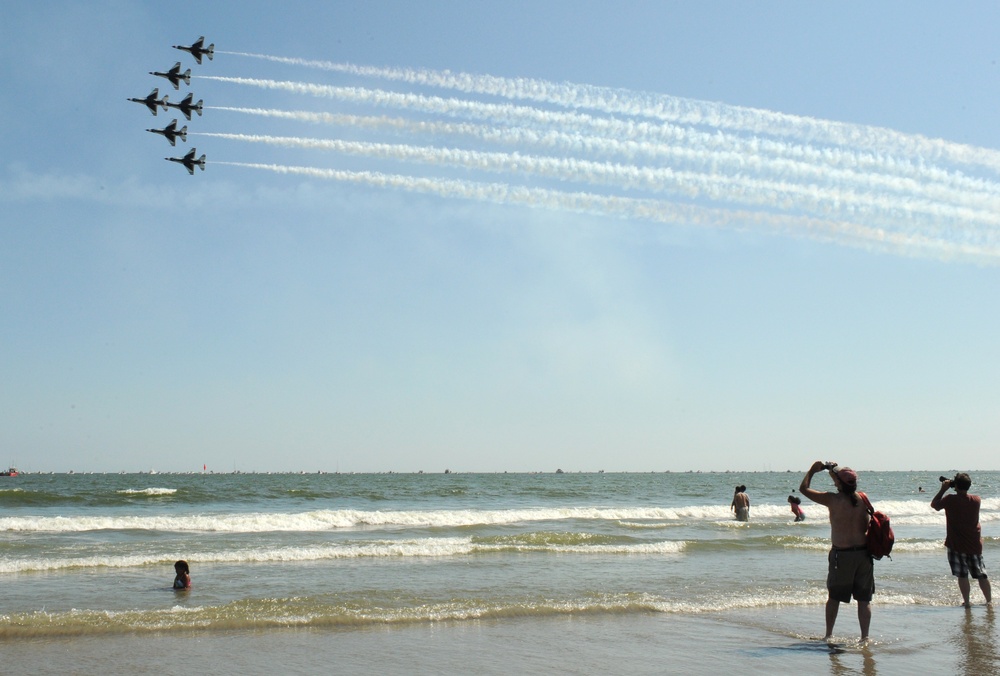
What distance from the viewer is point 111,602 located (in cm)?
1146

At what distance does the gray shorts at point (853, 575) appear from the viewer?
26.7ft

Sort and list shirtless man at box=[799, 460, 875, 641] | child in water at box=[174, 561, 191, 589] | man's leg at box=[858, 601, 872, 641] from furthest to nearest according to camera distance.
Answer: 1. child in water at box=[174, 561, 191, 589]
2. man's leg at box=[858, 601, 872, 641]
3. shirtless man at box=[799, 460, 875, 641]

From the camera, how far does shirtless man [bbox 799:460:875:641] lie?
8.12 m

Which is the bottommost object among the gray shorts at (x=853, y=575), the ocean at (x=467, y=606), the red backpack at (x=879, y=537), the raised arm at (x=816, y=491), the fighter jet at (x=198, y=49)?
the ocean at (x=467, y=606)

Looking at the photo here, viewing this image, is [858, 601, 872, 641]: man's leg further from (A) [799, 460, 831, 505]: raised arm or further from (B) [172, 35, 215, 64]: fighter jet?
(B) [172, 35, 215, 64]: fighter jet

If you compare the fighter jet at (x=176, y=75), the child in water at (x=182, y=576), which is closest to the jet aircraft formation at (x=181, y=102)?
the fighter jet at (x=176, y=75)

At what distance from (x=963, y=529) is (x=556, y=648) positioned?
18.4 ft

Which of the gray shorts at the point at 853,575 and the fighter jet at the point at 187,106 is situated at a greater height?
the fighter jet at the point at 187,106

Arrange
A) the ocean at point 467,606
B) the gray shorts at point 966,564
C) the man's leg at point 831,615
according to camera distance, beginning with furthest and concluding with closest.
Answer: the gray shorts at point 966,564, the man's leg at point 831,615, the ocean at point 467,606

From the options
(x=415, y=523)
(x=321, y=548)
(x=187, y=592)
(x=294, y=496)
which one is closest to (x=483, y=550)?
(x=321, y=548)

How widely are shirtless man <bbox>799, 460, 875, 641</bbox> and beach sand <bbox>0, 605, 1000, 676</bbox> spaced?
634 mm

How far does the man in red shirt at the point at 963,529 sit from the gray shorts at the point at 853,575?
2583mm

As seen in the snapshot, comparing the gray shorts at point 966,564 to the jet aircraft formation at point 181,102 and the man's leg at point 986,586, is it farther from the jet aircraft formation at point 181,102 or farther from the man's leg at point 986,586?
the jet aircraft formation at point 181,102

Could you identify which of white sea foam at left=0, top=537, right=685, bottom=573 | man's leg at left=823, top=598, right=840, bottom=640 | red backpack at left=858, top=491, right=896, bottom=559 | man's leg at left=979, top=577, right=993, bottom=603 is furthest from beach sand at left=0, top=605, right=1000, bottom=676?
white sea foam at left=0, top=537, right=685, bottom=573
